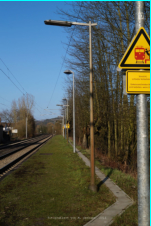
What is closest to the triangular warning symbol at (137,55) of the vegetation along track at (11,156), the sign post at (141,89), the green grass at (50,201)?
the sign post at (141,89)

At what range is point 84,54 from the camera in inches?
750

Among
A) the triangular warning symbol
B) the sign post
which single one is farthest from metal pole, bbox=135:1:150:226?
the triangular warning symbol

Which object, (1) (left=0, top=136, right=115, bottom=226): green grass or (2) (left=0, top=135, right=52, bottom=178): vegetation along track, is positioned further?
(2) (left=0, top=135, right=52, bottom=178): vegetation along track

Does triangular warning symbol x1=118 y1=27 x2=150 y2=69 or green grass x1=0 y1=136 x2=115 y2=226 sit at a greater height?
triangular warning symbol x1=118 y1=27 x2=150 y2=69

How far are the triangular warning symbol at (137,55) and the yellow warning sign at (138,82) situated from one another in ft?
0.34

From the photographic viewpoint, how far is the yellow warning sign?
12.5 feet

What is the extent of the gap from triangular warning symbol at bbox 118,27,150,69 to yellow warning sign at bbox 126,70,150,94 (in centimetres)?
10

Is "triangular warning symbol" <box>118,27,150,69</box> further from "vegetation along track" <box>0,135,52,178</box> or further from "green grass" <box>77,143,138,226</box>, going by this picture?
"vegetation along track" <box>0,135,52,178</box>

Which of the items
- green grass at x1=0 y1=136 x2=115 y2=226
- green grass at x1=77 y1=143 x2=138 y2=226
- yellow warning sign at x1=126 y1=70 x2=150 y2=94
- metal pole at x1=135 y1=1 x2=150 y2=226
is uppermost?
yellow warning sign at x1=126 y1=70 x2=150 y2=94

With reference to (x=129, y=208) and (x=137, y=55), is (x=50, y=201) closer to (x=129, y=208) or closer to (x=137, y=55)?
(x=129, y=208)

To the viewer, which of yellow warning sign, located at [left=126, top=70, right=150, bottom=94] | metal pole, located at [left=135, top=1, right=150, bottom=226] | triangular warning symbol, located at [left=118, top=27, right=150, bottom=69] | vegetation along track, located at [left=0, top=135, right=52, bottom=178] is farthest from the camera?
vegetation along track, located at [left=0, top=135, right=52, bottom=178]

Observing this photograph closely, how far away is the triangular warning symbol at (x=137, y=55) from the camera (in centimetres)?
394

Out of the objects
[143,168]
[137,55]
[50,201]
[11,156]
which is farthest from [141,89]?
[11,156]

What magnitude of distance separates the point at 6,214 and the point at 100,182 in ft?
14.9
